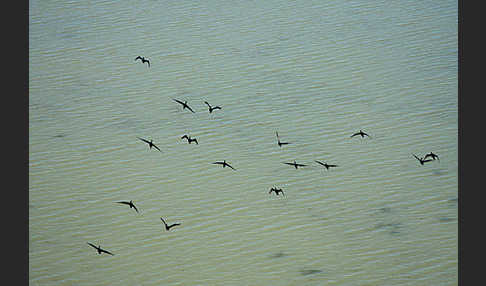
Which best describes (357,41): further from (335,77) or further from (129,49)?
(129,49)

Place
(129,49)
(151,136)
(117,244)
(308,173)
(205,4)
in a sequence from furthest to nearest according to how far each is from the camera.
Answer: (205,4) < (129,49) < (151,136) < (308,173) < (117,244)

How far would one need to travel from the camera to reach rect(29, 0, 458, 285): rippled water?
4.70 metres

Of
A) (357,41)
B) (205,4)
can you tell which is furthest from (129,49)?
(357,41)

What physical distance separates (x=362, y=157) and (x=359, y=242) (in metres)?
1.27

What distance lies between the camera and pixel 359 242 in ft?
15.9

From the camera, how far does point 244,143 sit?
6.21 metres

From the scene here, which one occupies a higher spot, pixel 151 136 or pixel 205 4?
pixel 205 4

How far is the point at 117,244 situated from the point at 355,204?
1829 millimetres

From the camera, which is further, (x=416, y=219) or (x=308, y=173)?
(x=308, y=173)

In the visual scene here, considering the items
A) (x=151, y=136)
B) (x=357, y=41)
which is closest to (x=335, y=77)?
(x=357, y=41)

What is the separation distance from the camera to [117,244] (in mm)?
4840

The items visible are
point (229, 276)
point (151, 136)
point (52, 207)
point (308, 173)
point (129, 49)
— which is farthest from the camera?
point (129, 49)

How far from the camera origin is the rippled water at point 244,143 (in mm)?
4695

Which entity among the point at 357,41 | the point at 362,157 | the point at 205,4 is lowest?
the point at 362,157
